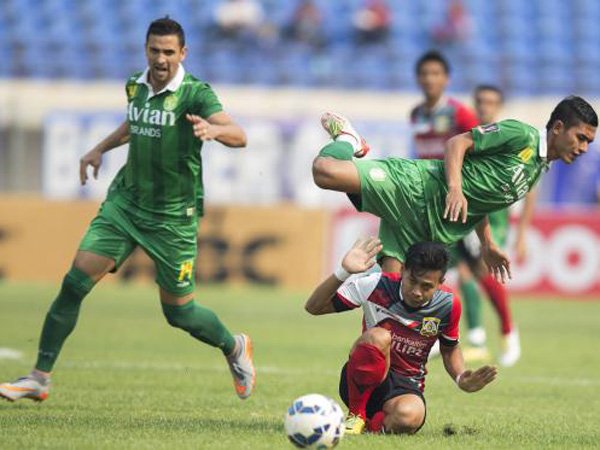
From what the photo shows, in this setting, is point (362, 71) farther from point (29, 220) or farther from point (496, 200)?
point (496, 200)

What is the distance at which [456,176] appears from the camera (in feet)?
23.8

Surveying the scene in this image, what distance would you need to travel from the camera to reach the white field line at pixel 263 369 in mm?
10164

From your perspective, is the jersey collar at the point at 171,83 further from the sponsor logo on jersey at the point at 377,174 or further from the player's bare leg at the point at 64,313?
the sponsor logo on jersey at the point at 377,174

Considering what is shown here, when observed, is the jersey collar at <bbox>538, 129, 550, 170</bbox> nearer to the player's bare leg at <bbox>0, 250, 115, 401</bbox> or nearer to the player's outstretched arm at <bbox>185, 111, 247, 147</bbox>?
the player's outstretched arm at <bbox>185, 111, 247, 147</bbox>

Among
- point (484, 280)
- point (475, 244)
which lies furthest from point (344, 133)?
point (484, 280)

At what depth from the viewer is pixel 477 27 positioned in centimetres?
2450

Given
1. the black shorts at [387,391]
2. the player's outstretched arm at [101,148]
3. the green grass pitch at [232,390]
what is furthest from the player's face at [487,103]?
the black shorts at [387,391]

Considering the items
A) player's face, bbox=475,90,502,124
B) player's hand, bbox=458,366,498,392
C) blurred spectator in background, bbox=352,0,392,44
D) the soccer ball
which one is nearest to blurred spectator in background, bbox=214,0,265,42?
blurred spectator in background, bbox=352,0,392,44

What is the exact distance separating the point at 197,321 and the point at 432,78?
4.00m

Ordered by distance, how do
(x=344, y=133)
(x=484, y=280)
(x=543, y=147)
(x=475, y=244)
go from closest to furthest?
(x=543, y=147) < (x=344, y=133) < (x=475, y=244) < (x=484, y=280)

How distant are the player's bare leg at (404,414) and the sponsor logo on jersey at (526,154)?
1.60 meters

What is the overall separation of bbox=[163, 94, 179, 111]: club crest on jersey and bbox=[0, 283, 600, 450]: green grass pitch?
1.89 meters

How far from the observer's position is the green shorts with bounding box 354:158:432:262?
7.36 meters

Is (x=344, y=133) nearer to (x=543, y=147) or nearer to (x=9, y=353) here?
(x=543, y=147)
